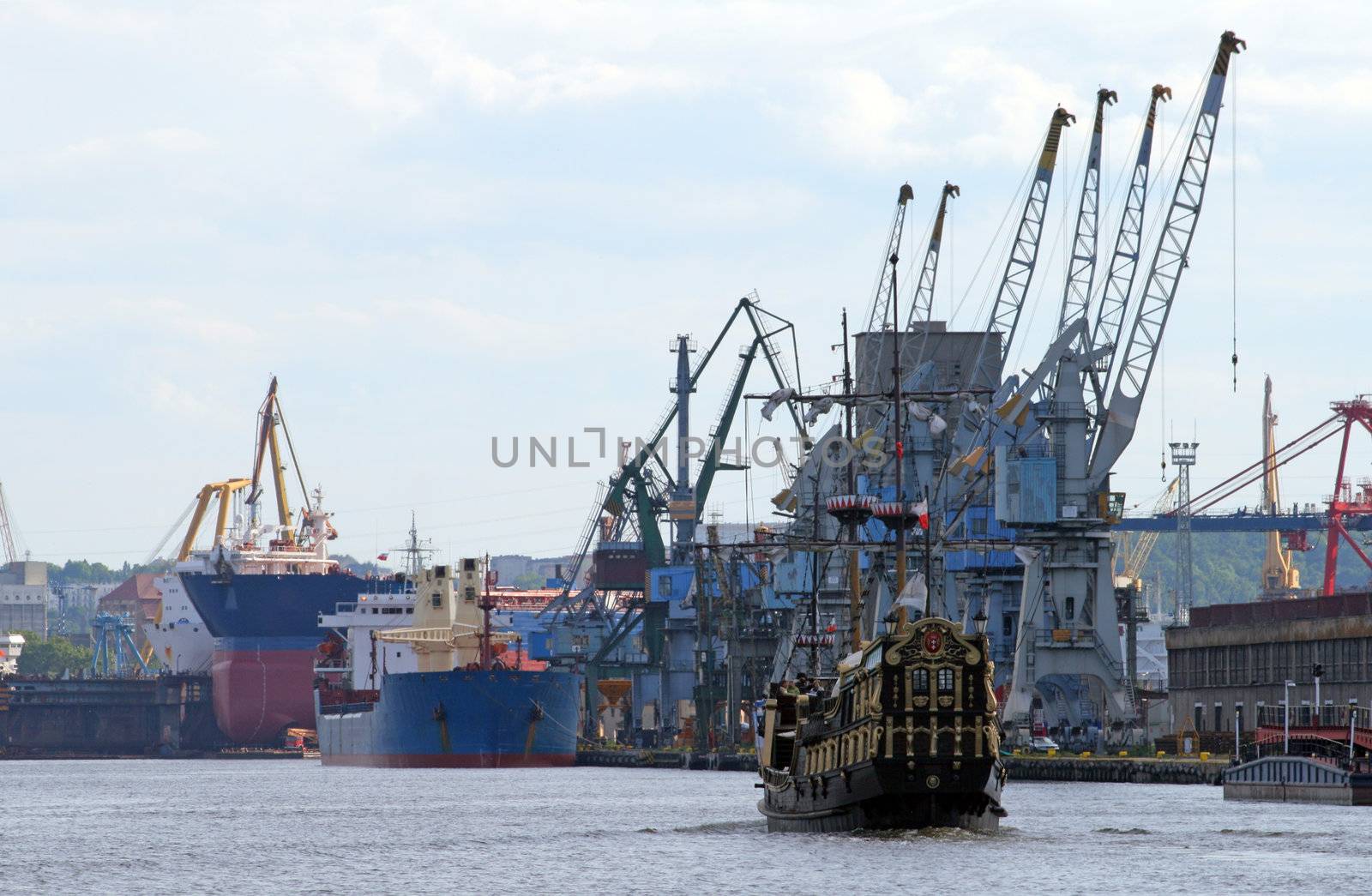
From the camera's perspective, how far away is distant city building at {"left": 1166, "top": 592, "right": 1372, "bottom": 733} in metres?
110

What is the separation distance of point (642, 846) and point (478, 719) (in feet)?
236

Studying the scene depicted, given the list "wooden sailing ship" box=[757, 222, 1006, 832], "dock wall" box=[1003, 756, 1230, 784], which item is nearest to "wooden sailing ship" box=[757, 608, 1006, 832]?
"wooden sailing ship" box=[757, 222, 1006, 832]

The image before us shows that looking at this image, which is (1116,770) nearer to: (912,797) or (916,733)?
(912,797)

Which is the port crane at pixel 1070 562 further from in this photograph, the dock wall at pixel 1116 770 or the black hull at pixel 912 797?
the black hull at pixel 912 797

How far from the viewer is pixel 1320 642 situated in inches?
4461

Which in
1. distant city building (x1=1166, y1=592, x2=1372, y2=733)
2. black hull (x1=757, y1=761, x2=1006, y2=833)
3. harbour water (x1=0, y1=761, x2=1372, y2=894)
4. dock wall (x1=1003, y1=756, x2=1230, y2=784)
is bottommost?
harbour water (x1=0, y1=761, x2=1372, y2=894)

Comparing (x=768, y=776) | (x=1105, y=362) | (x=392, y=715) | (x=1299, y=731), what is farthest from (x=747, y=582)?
(x=768, y=776)

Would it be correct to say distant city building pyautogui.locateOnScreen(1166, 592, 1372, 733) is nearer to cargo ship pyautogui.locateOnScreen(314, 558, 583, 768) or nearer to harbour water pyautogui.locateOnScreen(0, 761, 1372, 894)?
harbour water pyautogui.locateOnScreen(0, 761, 1372, 894)

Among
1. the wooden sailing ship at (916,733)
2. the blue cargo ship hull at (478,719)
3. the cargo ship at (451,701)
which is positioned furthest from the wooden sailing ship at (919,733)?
the cargo ship at (451,701)

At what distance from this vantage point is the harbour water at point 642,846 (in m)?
55.5

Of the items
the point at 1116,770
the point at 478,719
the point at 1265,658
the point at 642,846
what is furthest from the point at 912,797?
the point at 478,719

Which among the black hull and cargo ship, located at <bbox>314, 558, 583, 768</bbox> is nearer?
the black hull

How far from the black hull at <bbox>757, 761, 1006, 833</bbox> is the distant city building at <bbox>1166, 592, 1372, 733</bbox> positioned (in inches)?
1948

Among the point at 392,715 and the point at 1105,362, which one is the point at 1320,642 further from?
the point at 392,715
